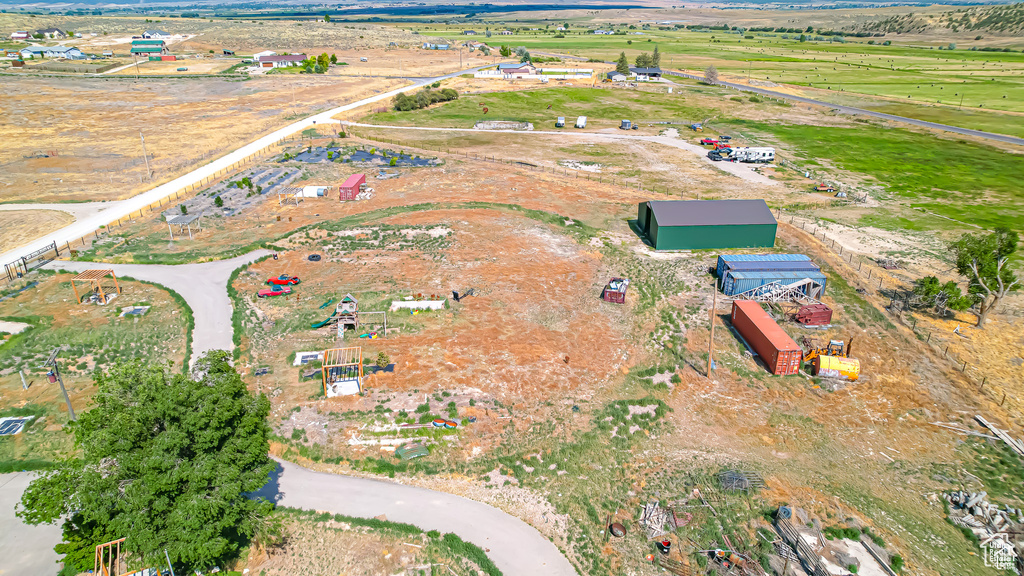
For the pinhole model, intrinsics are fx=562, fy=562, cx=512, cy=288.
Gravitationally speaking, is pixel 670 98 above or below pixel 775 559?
above

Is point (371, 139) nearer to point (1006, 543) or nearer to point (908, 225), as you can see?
point (908, 225)

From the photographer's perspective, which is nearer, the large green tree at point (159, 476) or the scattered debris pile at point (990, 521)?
the large green tree at point (159, 476)

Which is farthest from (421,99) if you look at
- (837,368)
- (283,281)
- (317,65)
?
(837,368)

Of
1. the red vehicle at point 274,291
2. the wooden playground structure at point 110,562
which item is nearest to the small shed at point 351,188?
the red vehicle at point 274,291

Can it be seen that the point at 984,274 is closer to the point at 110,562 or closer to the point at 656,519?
the point at 656,519

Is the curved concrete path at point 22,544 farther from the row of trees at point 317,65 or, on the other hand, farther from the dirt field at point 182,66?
the dirt field at point 182,66

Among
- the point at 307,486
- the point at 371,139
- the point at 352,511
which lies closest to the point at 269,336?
the point at 307,486
